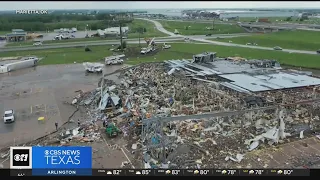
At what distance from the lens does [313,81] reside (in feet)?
66.3

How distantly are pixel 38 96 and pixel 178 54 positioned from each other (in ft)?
67.9

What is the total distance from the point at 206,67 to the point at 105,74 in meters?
10.9

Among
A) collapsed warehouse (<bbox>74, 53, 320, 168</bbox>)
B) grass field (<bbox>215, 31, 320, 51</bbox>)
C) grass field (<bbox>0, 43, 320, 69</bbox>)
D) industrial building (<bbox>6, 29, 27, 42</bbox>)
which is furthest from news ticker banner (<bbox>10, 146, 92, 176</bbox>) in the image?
industrial building (<bbox>6, 29, 27, 42</bbox>)

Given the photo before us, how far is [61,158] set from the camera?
6949 mm

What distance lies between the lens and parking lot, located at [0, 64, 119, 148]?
1773cm

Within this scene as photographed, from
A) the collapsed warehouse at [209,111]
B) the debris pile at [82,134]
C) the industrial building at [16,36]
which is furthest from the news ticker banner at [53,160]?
the industrial building at [16,36]

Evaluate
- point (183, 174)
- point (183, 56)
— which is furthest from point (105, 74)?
point (183, 174)

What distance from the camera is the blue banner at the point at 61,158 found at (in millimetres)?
6957

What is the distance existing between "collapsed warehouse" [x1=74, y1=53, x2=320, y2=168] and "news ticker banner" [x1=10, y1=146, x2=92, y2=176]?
563cm

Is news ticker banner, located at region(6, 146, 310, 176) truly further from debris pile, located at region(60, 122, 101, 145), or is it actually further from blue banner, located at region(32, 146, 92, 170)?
debris pile, located at region(60, 122, 101, 145)

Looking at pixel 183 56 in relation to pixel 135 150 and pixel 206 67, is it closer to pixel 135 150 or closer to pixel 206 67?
pixel 206 67

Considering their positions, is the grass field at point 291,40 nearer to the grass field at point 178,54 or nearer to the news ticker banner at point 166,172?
the grass field at point 178,54

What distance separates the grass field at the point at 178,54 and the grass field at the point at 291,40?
588 centimetres
